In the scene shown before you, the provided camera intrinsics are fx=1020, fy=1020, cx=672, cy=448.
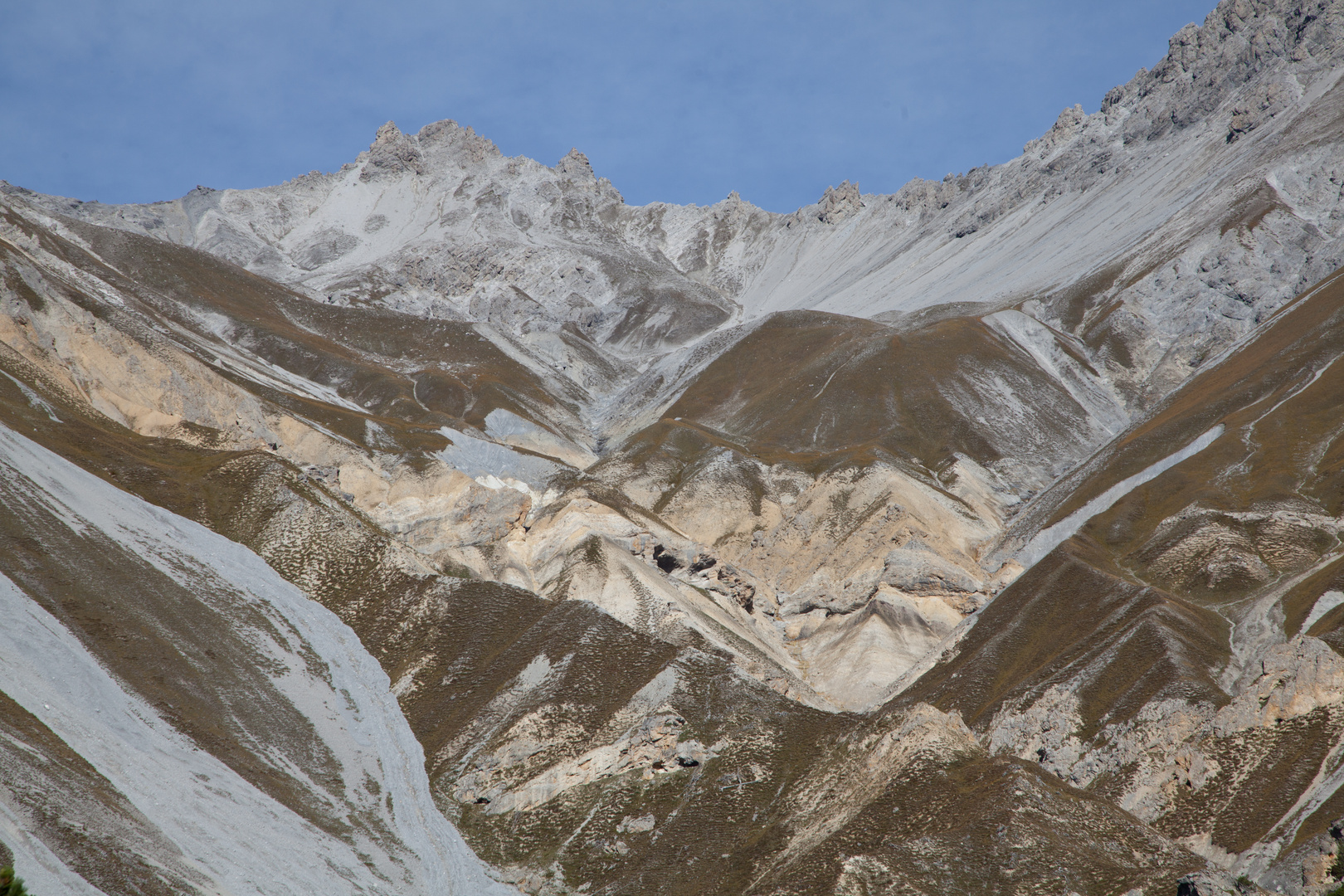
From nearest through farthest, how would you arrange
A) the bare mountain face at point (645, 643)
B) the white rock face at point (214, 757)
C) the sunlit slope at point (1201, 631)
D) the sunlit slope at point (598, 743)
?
the sunlit slope at point (598, 743) < the white rock face at point (214, 757) < the bare mountain face at point (645, 643) < the sunlit slope at point (1201, 631)

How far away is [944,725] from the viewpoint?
176 ft

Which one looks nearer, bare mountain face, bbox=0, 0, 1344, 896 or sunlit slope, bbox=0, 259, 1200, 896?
sunlit slope, bbox=0, 259, 1200, 896

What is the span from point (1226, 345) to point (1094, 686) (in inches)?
→ 5080

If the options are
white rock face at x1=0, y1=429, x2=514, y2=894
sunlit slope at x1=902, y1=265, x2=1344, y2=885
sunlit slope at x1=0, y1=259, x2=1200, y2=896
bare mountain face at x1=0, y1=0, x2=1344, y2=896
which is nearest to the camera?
sunlit slope at x1=0, y1=259, x2=1200, y2=896

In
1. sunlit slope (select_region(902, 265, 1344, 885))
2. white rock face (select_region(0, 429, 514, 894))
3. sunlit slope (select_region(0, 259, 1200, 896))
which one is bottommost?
white rock face (select_region(0, 429, 514, 894))

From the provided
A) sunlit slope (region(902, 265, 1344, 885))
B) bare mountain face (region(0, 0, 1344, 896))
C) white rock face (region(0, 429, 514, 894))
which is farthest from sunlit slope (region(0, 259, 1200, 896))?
sunlit slope (region(902, 265, 1344, 885))

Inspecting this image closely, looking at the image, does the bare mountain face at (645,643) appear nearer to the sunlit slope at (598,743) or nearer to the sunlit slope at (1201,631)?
the sunlit slope at (598,743)

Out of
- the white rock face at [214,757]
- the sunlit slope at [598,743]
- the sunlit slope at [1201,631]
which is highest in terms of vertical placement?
the sunlit slope at [1201,631]

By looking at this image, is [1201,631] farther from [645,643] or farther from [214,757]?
[214,757]

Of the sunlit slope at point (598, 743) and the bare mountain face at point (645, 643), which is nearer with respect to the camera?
the sunlit slope at point (598, 743)

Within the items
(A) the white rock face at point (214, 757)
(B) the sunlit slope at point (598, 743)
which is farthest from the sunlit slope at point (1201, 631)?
(A) the white rock face at point (214, 757)

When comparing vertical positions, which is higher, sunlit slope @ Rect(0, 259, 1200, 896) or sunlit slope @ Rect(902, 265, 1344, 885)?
sunlit slope @ Rect(902, 265, 1344, 885)

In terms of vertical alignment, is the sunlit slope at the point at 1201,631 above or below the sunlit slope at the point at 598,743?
above

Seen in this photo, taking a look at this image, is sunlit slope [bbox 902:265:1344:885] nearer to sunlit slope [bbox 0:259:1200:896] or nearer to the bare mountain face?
the bare mountain face
